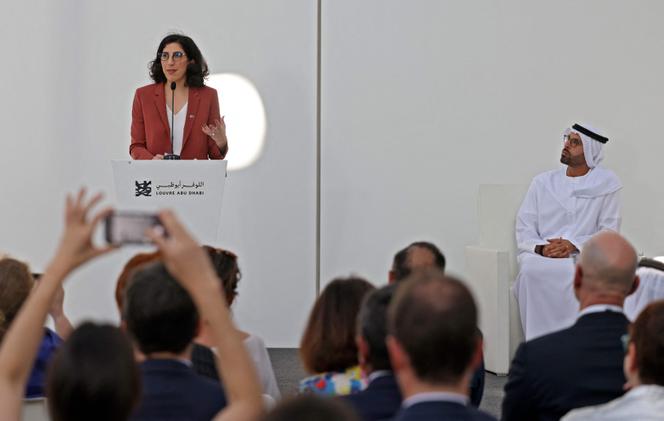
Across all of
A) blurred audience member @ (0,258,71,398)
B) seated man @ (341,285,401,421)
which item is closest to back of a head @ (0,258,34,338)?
blurred audience member @ (0,258,71,398)

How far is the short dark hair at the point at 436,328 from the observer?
5.53 ft

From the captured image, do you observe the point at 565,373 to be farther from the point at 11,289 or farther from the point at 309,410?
the point at 309,410

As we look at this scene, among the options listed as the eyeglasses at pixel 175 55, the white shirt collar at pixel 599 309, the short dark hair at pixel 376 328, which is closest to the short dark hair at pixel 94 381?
the short dark hair at pixel 376 328

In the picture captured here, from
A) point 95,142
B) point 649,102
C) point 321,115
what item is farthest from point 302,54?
point 649,102

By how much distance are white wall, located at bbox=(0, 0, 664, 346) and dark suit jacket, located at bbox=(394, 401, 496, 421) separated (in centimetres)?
521

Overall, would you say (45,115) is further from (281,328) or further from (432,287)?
(432,287)

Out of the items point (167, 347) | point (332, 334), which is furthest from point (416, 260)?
point (167, 347)

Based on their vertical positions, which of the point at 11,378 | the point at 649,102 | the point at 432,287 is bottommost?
the point at 11,378

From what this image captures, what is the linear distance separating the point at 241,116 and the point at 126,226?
5.39m

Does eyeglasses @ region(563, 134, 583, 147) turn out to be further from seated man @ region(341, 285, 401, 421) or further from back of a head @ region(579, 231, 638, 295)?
seated man @ region(341, 285, 401, 421)

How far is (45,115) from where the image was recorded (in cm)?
695

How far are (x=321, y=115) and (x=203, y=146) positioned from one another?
5.12 feet

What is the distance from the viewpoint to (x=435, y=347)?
5.52 feet

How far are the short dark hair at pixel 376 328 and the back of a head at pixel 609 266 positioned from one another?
0.82 meters
